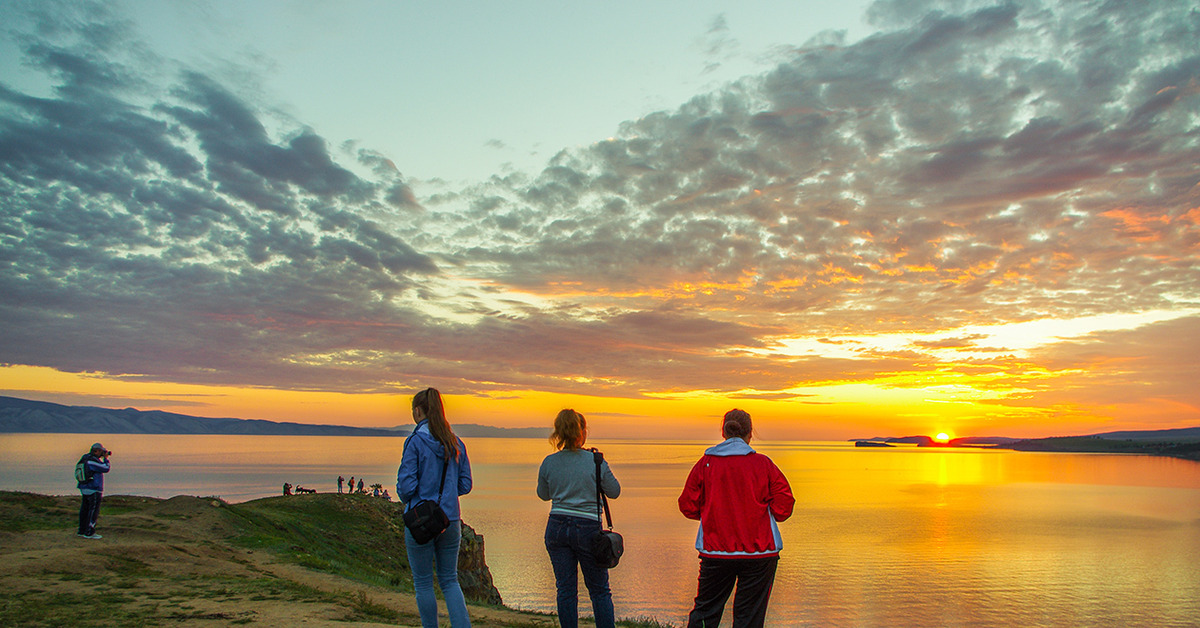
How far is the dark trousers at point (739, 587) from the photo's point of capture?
6039 millimetres

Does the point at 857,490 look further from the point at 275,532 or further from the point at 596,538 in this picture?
the point at 596,538

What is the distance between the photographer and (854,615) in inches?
1268

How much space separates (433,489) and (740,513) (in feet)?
9.95

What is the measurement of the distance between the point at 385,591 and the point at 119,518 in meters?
11.1

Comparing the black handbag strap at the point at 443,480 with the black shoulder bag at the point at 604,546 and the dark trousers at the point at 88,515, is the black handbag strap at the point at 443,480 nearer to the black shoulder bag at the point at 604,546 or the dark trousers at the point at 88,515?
the black shoulder bag at the point at 604,546

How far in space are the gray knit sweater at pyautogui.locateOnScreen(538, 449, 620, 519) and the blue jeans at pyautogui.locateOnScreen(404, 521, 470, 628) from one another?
3.45ft

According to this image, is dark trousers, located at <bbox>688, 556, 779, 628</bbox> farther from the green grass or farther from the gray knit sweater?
the green grass

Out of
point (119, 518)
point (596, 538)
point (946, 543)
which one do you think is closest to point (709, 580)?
point (596, 538)

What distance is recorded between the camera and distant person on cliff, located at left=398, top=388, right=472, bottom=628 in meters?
6.74

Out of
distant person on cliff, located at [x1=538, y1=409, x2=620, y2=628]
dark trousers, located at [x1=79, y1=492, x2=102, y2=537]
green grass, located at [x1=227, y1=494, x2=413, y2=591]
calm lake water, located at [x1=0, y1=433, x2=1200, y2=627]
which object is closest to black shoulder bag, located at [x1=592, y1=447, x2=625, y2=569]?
distant person on cliff, located at [x1=538, y1=409, x2=620, y2=628]

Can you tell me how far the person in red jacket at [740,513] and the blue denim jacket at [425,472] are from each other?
2.38m

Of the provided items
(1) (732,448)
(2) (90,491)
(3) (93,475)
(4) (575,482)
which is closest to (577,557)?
(4) (575,482)

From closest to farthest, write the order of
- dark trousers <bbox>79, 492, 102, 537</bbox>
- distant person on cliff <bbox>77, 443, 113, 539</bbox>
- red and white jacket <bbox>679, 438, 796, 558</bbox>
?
red and white jacket <bbox>679, 438, 796, 558</bbox> → distant person on cliff <bbox>77, 443, 113, 539</bbox> → dark trousers <bbox>79, 492, 102, 537</bbox>

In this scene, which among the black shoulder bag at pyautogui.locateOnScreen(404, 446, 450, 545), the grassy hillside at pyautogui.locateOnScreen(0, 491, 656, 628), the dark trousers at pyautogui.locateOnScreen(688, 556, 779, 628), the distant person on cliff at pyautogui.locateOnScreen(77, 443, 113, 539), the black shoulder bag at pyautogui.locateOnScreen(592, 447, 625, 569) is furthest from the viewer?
the distant person on cliff at pyautogui.locateOnScreen(77, 443, 113, 539)
